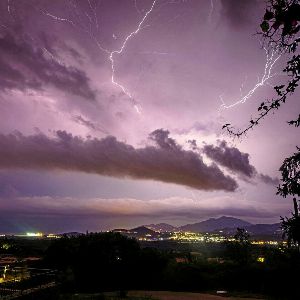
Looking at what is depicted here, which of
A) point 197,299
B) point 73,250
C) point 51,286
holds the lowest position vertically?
point 197,299

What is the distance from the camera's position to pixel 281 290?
2519 cm

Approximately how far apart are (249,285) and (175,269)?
5.56 m

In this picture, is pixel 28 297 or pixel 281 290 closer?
pixel 28 297

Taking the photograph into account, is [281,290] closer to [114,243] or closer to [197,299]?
[197,299]

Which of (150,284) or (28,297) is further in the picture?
(150,284)

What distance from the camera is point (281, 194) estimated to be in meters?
12.7

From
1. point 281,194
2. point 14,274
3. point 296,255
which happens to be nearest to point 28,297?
point 14,274

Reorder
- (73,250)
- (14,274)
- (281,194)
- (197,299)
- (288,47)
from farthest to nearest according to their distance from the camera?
(73,250), (197,299), (14,274), (281,194), (288,47)

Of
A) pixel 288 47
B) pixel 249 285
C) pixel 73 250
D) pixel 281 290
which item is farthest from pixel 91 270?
pixel 288 47

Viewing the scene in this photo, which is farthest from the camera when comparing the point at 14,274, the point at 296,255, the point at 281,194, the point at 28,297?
the point at 296,255

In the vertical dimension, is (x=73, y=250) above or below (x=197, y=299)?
above

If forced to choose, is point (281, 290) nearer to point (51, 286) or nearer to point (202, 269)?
point (202, 269)

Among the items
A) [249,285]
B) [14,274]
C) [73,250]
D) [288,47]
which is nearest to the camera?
[288,47]

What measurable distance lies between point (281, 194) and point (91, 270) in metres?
19.5
